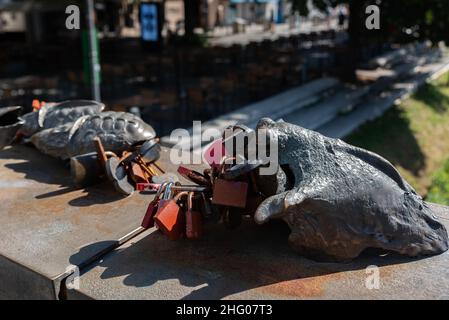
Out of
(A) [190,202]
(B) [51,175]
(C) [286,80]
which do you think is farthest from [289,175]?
(C) [286,80]

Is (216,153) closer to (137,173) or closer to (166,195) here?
(166,195)

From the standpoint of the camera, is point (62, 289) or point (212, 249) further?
point (212, 249)

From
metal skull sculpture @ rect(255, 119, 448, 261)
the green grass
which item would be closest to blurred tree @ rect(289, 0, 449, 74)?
the green grass

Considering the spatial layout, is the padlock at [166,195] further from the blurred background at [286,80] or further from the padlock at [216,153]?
the blurred background at [286,80]
